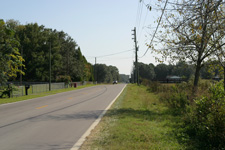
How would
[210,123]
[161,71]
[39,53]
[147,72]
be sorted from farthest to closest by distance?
[161,71]
[147,72]
[39,53]
[210,123]

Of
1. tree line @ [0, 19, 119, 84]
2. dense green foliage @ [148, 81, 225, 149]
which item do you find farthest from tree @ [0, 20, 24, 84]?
tree line @ [0, 19, 119, 84]

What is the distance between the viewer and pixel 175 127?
928cm

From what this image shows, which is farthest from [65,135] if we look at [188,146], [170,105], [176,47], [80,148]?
[170,105]

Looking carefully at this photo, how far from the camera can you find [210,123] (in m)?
6.75

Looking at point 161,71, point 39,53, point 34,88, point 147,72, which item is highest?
point 39,53

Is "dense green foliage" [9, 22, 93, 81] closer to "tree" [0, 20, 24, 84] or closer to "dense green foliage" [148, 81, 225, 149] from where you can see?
"tree" [0, 20, 24, 84]

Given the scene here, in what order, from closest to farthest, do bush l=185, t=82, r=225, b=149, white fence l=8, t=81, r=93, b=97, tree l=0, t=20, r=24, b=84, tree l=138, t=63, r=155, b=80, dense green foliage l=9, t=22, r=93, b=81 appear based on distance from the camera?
bush l=185, t=82, r=225, b=149, tree l=0, t=20, r=24, b=84, white fence l=8, t=81, r=93, b=97, dense green foliage l=9, t=22, r=93, b=81, tree l=138, t=63, r=155, b=80

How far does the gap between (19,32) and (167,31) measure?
56.7 m

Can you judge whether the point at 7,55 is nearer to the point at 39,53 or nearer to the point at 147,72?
the point at 39,53

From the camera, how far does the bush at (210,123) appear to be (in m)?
6.41

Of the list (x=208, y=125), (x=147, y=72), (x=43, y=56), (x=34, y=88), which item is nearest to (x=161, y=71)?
(x=147, y=72)

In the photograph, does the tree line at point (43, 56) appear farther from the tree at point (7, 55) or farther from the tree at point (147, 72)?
the tree at point (147, 72)

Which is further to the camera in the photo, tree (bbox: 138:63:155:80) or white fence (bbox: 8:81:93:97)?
tree (bbox: 138:63:155:80)

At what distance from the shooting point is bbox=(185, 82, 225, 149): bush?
6410 millimetres
